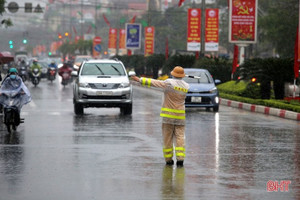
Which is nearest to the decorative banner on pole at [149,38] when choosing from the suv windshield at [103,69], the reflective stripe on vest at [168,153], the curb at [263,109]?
the curb at [263,109]

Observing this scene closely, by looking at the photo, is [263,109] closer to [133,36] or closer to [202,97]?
[202,97]

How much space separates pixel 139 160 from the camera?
13.5m

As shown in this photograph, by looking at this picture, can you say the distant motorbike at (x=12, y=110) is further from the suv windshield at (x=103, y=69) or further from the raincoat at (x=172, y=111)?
the suv windshield at (x=103, y=69)

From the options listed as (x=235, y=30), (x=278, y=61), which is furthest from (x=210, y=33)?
(x=278, y=61)

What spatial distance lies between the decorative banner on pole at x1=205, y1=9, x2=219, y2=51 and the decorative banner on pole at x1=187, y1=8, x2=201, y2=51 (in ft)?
2.12

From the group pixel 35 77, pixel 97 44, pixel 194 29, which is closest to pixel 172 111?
pixel 35 77

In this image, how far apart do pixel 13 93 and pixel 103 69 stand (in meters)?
7.64

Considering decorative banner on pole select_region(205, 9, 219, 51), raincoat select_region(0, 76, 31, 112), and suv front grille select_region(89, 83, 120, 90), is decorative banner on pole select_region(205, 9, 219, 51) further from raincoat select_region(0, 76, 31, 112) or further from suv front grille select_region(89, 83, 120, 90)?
raincoat select_region(0, 76, 31, 112)

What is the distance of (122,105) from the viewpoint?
24562 millimetres

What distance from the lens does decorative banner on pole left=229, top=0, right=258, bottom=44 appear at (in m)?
37.6

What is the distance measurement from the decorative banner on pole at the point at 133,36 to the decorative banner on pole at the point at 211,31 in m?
23.1

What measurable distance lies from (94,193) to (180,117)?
349 cm

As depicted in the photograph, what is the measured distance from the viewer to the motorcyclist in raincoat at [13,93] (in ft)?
61.1

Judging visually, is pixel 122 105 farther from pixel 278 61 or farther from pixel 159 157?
pixel 159 157
